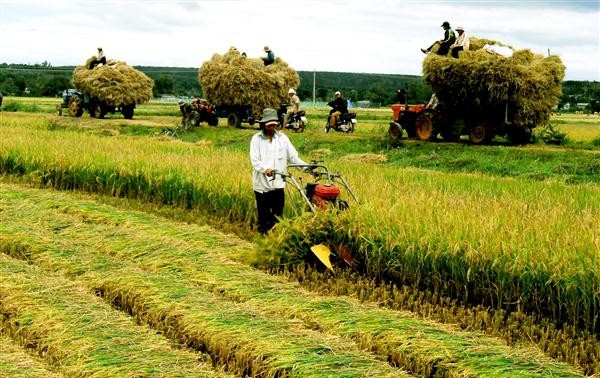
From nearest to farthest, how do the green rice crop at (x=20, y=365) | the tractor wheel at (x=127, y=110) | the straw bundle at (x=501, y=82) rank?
the green rice crop at (x=20, y=365), the straw bundle at (x=501, y=82), the tractor wheel at (x=127, y=110)

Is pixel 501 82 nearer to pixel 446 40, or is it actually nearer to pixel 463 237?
pixel 446 40

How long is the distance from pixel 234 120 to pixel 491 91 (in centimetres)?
1004

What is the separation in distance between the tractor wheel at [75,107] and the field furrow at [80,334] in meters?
22.5

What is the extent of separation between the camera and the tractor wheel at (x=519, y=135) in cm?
1812

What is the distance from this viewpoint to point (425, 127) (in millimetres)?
19172

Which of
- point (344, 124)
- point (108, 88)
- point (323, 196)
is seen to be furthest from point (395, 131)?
point (323, 196)

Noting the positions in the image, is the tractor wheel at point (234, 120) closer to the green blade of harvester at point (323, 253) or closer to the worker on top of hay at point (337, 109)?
the worker on top of hay at point (337, 109)

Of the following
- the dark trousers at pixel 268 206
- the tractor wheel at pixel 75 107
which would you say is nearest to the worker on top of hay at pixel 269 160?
the dark trousers at pixel 268 206

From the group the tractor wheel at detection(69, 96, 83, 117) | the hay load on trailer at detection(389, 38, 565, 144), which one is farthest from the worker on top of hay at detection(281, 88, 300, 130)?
the tractor wheel at detection(69, 96, 83, 117)

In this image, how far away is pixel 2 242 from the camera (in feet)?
28.2

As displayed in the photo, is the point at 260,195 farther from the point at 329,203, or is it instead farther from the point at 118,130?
the point at 118,130

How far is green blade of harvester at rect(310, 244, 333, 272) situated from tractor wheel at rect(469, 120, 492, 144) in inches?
435

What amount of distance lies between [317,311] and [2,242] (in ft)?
13.2

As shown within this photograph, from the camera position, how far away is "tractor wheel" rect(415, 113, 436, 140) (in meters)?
18.9
